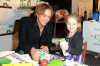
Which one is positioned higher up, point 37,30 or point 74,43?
point 37,30

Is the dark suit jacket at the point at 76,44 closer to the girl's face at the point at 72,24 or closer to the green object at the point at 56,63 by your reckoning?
the girl's face at the point at 72,24

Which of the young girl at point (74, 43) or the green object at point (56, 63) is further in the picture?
the young girl at point (74, 43)

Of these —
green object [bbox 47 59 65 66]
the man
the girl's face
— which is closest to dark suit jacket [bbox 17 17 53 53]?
the man

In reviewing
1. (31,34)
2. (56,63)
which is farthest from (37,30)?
(56,63)

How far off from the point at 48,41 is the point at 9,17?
2.16 meters

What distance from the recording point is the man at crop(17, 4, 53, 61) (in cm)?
160

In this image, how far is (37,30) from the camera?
1.70 metres

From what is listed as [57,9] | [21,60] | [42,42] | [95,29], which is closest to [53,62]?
[21,60]

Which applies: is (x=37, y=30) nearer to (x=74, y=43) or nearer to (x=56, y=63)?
(x=74, y=43)

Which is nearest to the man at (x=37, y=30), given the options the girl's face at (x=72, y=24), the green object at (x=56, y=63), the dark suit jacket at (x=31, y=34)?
the dark suit jacket at (x=31, y=34)

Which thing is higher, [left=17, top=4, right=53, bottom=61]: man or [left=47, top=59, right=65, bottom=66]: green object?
[left=17, top=4, right=53, bottom=61]: man

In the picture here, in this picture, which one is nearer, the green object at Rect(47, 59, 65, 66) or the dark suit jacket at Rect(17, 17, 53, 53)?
the green object at Rect(47, 59, 65, 66)

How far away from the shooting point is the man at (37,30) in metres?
1.60

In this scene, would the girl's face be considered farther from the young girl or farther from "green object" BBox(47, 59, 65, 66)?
"green object" BBox(47, 59, 65, 66)
